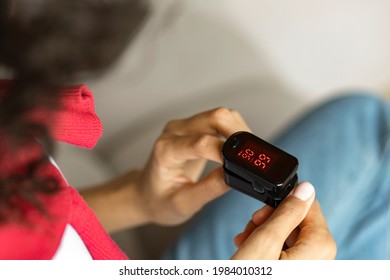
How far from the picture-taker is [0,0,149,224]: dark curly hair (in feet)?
1.28

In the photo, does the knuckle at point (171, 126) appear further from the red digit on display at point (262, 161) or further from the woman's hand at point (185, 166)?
the red digit on display at point (262, 161)

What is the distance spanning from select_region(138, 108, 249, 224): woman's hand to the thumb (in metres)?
0.09

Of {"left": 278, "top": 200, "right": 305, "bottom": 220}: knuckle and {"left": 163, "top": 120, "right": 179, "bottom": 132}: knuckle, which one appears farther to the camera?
{"left": 163, "top": 120, "right": 179, "bottom": 132}: knuckle

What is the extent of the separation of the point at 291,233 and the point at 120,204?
0.26 metres

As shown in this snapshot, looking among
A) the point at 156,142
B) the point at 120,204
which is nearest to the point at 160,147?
the point at 156,142

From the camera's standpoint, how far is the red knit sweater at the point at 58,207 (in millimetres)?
423

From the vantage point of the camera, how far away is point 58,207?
0.45 meters

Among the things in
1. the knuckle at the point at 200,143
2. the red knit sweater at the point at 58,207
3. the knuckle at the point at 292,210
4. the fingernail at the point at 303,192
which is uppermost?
the fingernail at the point at 303,192

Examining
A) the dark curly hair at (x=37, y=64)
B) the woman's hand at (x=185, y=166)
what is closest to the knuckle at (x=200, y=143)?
the woman's hand at (x=185, y=166)

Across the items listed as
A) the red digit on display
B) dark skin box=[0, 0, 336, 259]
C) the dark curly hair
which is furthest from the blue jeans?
the dark curly hair

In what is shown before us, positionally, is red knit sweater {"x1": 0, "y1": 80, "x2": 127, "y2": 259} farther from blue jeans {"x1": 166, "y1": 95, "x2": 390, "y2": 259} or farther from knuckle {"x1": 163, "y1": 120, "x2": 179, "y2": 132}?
blue jeans {"x1": 166, "y1": 95, "x2": 390, "y2": 259}

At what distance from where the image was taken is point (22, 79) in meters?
0.39

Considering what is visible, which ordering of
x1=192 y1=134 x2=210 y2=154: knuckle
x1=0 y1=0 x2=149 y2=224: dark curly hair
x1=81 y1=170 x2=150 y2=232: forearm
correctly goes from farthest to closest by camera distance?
x1=81 y1=170 x2=150 y2=232: forearm → x1=192 y1=134 x2=210 y2=154: knuckle → x1=0 y1=0 x2=149 y2=224: dark curly hair
